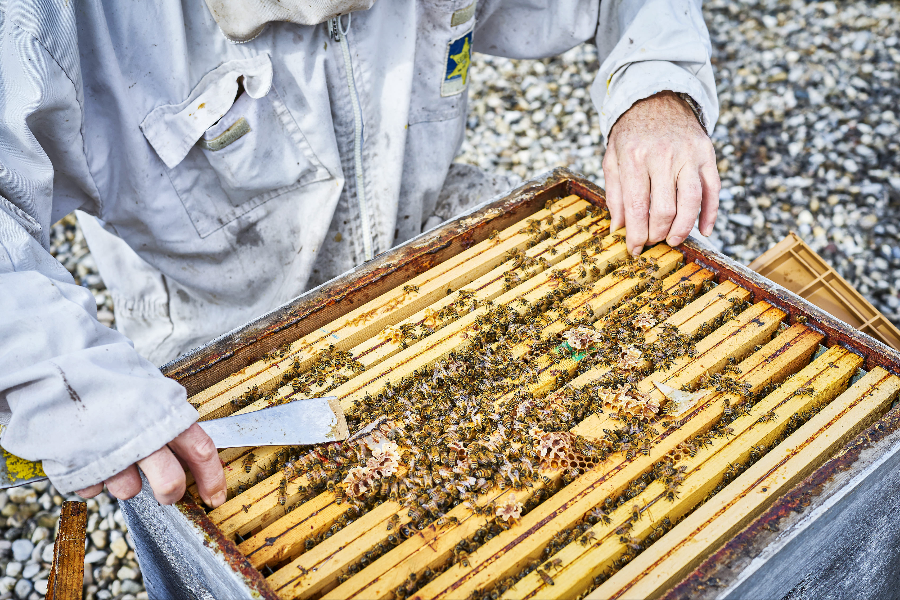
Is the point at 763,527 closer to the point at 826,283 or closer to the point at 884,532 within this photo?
the point at 884,532

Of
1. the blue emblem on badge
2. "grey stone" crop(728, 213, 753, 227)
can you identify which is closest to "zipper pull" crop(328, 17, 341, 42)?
the blue emblem on badge

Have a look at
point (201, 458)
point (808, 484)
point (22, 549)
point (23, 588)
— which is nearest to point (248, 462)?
point (201, 458)

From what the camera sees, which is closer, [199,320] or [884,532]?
[884,532]

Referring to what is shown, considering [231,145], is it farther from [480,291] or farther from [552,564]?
[552,564]

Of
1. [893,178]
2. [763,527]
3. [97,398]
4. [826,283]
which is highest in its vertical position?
[97,398]

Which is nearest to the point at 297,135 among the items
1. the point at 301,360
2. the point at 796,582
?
the point at 301,360

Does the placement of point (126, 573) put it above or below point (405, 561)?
below
